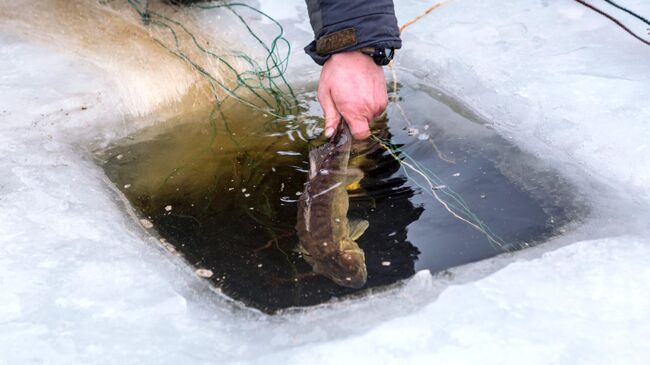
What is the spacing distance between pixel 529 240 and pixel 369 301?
585mm

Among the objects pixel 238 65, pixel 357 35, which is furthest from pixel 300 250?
pixel 238 65

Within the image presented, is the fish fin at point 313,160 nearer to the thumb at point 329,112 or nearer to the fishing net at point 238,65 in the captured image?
the thumb at point 329,112

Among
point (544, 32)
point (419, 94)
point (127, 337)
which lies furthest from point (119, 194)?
point (544, 32)

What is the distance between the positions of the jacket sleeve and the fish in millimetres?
287

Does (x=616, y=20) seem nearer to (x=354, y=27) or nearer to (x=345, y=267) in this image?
(x=354, y=27)

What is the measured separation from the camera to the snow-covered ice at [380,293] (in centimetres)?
164

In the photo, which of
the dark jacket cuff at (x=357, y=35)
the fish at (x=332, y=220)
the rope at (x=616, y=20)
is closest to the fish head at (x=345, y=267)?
the fish at (x=332, y=220)

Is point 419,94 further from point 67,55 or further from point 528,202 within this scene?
point 67,55

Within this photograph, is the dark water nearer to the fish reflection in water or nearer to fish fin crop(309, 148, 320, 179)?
the fish reflection in water

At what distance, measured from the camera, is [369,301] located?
1.83 metres

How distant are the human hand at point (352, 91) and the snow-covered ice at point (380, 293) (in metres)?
0.65

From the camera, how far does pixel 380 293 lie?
187 cm

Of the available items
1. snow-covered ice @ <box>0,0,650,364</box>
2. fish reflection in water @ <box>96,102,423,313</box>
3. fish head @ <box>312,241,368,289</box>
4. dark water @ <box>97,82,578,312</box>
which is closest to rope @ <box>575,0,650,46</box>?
snow-covered ice @ <box>0,0,650,364</box>

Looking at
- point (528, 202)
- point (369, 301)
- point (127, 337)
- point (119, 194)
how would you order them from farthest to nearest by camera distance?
1. point (119, 194)
2. point (528, 202)
3. point (369, 301)
4. point (127, 337)
